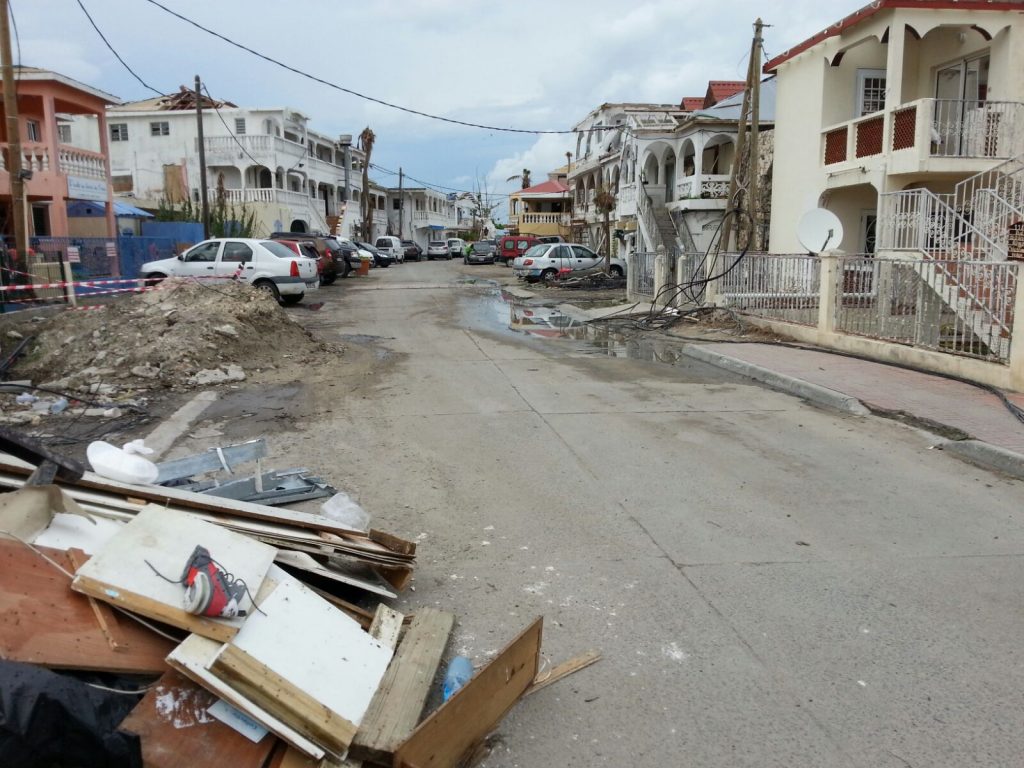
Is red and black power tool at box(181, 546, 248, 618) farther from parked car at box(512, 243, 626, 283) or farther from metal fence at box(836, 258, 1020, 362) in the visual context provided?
parked car at box(512, 243, 626, 283)

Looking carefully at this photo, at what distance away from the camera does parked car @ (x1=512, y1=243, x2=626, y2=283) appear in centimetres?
3397

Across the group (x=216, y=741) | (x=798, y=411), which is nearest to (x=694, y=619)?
(x=216, y=741)

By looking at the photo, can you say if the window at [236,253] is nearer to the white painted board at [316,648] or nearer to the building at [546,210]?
the white painted board at [316,648]

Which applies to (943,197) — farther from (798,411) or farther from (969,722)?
(969,722)

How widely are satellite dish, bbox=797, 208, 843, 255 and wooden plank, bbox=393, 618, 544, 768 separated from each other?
552 inches

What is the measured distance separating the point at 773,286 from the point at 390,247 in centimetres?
4517

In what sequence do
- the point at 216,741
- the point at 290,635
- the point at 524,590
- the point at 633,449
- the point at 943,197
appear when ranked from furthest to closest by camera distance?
the point at 943,197, the point at 633,449, the point at 524,590, the point at 290,635, the point at 216,741

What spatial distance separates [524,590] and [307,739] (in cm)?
186

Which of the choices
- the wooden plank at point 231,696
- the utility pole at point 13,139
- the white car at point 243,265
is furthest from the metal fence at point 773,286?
the utility pole at point 13,139

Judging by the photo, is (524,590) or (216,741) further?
(524,590)

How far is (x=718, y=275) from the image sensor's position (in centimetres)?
1891

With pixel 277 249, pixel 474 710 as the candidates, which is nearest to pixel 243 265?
pixel 277 249

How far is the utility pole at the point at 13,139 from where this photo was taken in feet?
57.9

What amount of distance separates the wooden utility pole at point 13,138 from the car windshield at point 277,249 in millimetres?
5746
